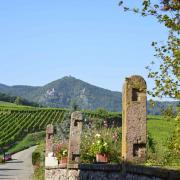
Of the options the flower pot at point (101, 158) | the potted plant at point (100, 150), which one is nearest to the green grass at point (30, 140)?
the potted plant at point (100, 150)

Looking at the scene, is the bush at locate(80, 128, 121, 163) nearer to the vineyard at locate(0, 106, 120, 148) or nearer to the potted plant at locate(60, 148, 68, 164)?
the potted plant at locate(60, 148, 68, 164)

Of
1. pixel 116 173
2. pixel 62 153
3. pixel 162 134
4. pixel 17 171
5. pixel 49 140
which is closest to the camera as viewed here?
pixel 116 173

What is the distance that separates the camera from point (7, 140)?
7894 cm

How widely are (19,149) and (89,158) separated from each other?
218ft

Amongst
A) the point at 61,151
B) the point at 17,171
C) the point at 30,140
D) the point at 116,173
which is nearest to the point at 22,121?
the point at 30,140

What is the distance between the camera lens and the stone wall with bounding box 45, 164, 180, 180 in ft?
28.0

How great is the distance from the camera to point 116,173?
1041cm

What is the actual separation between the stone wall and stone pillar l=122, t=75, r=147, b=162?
1.17 ft

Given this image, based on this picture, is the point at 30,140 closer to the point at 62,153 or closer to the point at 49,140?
the point at 49,140

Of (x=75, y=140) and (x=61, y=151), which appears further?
(x=61, y=151)

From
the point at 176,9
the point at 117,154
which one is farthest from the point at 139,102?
the point at 117,154

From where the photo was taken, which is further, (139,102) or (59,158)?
(59,158)

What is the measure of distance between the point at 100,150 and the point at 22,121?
8400cm

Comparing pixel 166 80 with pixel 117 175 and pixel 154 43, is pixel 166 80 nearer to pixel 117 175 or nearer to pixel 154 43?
pixel 154 43
